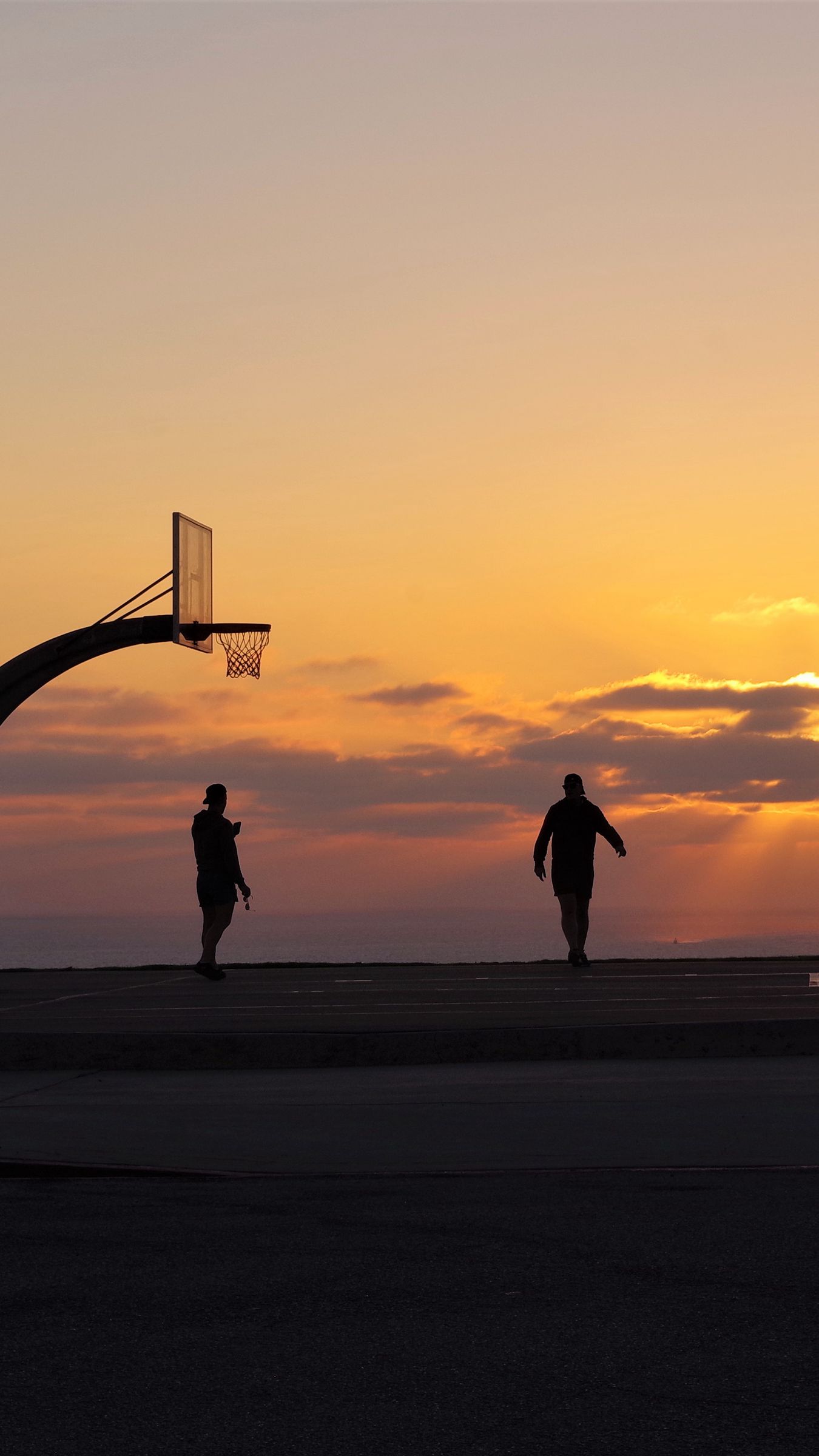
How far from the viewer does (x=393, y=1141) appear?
9219mm

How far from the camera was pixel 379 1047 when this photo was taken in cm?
1217

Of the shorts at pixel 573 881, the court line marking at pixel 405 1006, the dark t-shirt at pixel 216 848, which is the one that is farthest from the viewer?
the shorts at pixel 573 881

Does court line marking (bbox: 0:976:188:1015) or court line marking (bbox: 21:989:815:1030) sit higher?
court line marking (bbox: 0:976:188:1015)

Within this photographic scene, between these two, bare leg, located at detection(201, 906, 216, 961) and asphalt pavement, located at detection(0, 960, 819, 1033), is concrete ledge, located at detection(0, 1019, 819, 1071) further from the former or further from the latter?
bare leg, located at detection(201, 906, 216, 961)

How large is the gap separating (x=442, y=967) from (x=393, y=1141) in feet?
41.6

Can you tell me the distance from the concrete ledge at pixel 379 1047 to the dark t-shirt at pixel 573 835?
6.89 metres

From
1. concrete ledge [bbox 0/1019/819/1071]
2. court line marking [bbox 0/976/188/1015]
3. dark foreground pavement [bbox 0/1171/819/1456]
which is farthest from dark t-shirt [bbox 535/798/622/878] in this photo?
dark foreground pavement [bbox 0/1171/819/1456]

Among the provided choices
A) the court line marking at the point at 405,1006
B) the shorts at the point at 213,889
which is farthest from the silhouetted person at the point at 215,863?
the court line marking at the point at 405,1006

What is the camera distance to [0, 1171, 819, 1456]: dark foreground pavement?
4.52 metres

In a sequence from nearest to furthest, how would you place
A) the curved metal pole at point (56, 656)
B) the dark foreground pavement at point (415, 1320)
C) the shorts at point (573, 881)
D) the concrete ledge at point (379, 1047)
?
the dark foreground pavement at point (415, 1320) → the concrete ledge at point (379, 1047) → the curved metal pole at point (56, 656) → the shorts at point (573, 881)

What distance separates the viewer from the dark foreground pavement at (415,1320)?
4523 millimetres

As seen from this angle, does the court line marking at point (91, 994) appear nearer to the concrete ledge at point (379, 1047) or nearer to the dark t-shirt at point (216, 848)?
the dark t-shirt at point (216, 848)

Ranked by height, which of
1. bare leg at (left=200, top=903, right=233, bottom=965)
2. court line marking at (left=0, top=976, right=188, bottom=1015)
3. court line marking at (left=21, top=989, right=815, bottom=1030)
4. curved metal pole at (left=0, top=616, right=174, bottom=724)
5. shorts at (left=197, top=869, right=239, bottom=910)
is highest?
curved metal pole at (left=0, top=616, right=174, bottom=724)

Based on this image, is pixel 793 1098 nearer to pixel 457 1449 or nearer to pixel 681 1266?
pixel 681 1266
